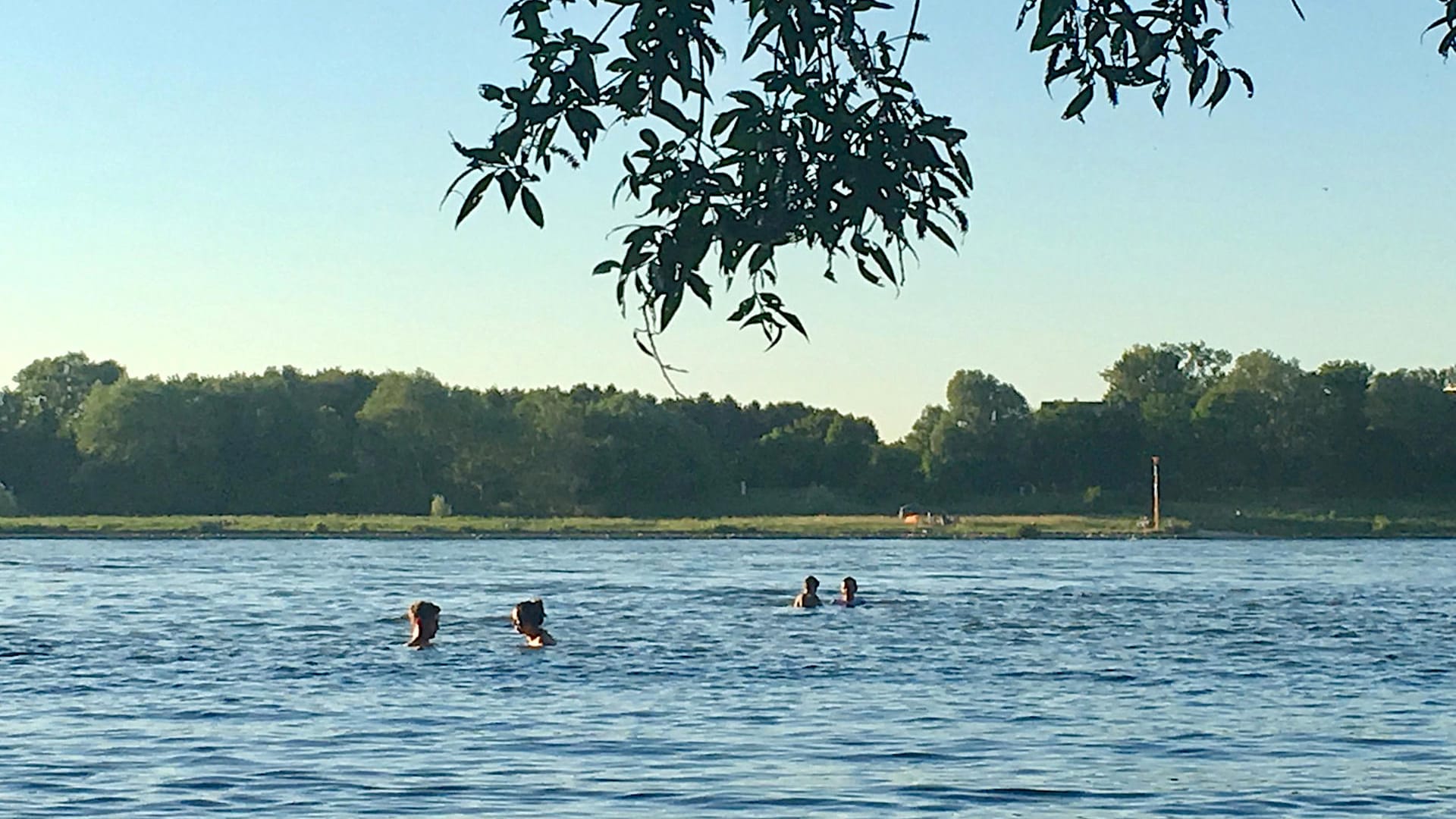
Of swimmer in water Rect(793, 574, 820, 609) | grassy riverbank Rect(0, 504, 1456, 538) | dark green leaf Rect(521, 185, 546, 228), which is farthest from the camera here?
grassy riverbank Rect(0, 504, 1456, 538)

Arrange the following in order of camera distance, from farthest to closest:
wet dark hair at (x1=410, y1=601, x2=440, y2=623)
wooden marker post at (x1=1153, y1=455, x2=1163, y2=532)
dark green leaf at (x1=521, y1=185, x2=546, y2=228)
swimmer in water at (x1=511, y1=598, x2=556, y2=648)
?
wooden marker post at (x1=1153, y1=455, x2=1163, y2=532) < swimmer in water at (x1=511, y1=598, x2=556, y2=648) < wet dark hair at (x1=410, y1=601, x2=440, y2=623) < dark green leaf at (x1=521, y1=185, x2=546, y2=228)

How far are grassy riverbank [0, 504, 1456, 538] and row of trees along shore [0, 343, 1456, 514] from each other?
3186mm

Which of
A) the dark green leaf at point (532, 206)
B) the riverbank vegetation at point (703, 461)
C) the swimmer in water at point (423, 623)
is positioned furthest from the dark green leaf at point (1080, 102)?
the riverbank vegetation at point (703, 461)

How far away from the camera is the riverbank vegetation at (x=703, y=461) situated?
14675 centimetres

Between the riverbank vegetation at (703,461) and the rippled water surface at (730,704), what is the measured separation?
85035mm

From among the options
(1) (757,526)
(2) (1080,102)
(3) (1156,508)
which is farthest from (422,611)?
(3) (1156,508)

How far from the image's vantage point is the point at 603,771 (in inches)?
894

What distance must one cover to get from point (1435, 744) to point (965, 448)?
130 m

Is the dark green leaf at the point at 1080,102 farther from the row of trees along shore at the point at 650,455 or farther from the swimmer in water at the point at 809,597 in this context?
the row of trees along shore at the point at 650,455

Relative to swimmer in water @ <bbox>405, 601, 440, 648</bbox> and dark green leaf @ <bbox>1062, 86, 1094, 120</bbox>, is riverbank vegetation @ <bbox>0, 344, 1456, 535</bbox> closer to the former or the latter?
swimmer in water @ <bbox>405, 601, 440, 648</bbox>

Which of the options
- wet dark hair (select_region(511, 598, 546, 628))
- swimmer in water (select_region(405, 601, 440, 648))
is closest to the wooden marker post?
wet dark hair (select_region(511, 598, 546, 628))

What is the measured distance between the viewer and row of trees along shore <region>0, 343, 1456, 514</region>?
485ft

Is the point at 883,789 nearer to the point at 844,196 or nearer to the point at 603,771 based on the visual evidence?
the point at 603,771

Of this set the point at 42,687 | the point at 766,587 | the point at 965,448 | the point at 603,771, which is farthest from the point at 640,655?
the point at 965,448
